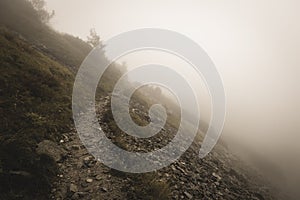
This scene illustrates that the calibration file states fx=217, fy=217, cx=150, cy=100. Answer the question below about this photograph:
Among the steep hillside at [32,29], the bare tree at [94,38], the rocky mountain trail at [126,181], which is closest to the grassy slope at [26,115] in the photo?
the rocky mountain trail at [126,181]

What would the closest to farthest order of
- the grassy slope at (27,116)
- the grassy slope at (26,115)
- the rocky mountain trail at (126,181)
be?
the grassy slope at (27,116) < the grassy slope at (26,115) < the rocky mountain trail at (126,181)

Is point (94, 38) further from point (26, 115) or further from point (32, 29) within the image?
point (26, 115)

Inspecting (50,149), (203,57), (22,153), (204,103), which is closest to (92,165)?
(50,149)

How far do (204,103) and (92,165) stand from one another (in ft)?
283

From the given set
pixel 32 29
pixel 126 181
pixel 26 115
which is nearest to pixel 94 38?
pixel 32 29

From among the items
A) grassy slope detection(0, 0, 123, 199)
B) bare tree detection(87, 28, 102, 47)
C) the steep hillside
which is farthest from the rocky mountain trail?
bare tree detection(87, 28, 102, 47)

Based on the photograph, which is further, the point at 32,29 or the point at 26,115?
the point at 32,29

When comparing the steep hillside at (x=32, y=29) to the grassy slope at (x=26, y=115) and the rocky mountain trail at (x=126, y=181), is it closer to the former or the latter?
the grassy slope at (x=26, y=115)

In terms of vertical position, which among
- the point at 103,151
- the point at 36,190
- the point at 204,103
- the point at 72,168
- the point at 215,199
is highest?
the point at 204,103

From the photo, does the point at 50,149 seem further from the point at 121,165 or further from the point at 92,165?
the point at 121,165

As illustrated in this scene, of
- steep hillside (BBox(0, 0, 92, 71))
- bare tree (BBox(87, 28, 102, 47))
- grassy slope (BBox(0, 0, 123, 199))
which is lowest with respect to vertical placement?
grassy slope (BBox(0, 0, 123, 199))

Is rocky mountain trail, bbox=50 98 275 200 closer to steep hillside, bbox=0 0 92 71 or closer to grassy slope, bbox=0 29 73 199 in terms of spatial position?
grassy slope, bbox=0 29 73 199

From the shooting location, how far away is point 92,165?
10867 mm

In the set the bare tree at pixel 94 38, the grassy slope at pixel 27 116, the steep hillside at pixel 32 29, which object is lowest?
the grassy slope at pixel 27 116
